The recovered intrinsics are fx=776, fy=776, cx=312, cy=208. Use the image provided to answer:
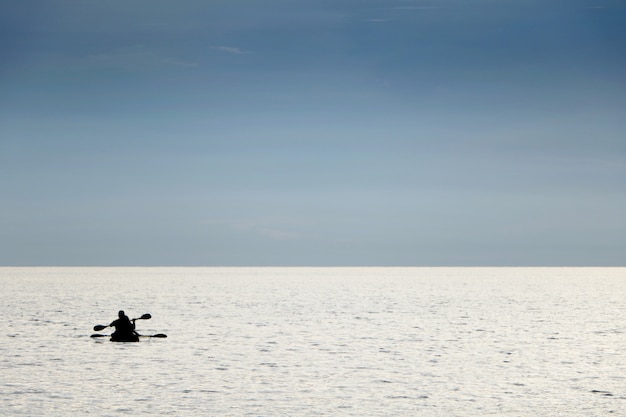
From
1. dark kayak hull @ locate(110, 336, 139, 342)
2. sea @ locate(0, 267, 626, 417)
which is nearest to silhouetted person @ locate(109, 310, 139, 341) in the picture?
dark kayak hull @ locate(110, 336, 139, 342)

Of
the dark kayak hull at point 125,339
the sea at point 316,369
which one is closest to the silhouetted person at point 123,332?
the dark kayak hull at point 125,339

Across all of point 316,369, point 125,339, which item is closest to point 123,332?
point 125,339

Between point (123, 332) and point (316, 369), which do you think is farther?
point (123, 332)

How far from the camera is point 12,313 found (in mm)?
75250

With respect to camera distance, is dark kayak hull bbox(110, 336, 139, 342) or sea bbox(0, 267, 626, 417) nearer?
sea bbox(0, 267, 626, 417)

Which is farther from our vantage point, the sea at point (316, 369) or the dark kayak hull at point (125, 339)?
the dark kayak hull at point (125, 339)

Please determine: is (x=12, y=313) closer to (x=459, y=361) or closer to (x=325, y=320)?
(x=325, y=320)

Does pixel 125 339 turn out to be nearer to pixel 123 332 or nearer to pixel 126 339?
pixel 126 339

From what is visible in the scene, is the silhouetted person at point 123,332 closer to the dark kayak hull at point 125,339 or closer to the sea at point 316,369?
the dark kayak hull at point 125,339

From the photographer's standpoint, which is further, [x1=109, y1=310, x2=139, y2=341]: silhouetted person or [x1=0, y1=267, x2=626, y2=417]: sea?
[x1=109, y1=310, x2=139, y2=341]: silhouetted person

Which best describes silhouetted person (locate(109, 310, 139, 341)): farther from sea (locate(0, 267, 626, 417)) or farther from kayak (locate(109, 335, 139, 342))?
sea (locate(0, 267, 626, 417))

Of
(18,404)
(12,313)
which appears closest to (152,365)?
(18,404)

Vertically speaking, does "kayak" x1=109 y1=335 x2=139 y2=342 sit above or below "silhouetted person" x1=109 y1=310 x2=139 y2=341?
below

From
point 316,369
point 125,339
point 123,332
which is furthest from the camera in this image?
point 125,339
